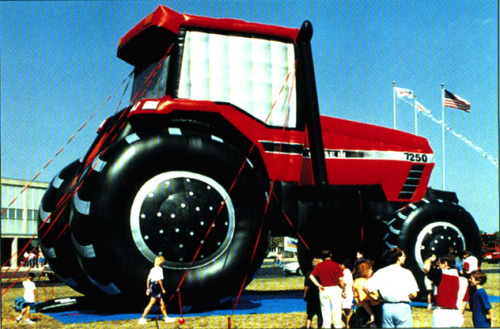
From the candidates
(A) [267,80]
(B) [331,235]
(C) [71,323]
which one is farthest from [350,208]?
(C) [71,323]

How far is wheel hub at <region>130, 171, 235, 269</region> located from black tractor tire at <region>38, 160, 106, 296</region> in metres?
2.88

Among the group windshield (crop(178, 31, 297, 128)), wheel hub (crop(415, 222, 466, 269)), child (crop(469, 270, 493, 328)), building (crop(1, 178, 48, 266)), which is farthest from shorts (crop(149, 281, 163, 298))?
building (crop(1, 178, 48, 266))

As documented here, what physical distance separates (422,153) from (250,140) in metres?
4.12

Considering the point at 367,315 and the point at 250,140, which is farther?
the point at 250,140

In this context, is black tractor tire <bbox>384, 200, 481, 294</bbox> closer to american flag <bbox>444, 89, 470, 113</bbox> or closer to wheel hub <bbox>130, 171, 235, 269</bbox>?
wheel hub <bbox>130, 171, 235, 269</bbox>

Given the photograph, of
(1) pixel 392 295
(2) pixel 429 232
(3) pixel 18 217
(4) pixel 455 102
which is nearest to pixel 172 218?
(1) pixel 392 295

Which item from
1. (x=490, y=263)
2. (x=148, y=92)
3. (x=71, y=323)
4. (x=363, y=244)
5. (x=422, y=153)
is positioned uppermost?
(x=148, y=92)

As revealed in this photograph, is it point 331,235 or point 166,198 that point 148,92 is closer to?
point 166,198

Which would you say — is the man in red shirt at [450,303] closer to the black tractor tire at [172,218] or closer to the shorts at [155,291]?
the black tractor tire at [172,218]

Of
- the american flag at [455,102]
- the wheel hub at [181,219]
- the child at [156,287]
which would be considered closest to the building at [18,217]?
the american flag at [455,102]

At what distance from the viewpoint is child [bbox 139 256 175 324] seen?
8883 mm

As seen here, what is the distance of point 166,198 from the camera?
29.6 ft

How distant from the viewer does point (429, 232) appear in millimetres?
11656

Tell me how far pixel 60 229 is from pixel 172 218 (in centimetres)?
363
